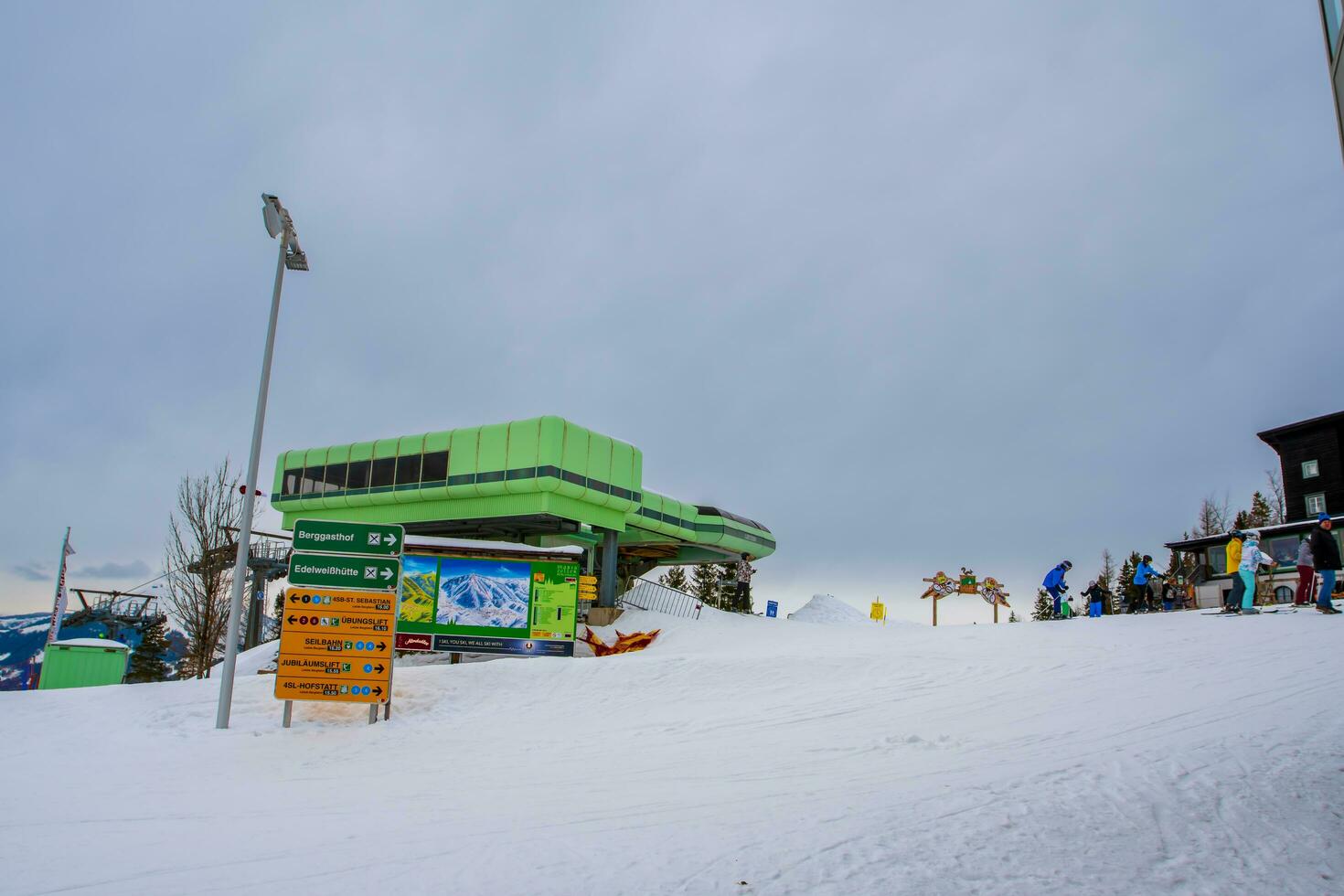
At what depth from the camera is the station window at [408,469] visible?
33.3 metres

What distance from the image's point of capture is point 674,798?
789 centimetres

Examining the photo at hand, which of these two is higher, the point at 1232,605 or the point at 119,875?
the point at 1232,605

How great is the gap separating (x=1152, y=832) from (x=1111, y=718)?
4.92 m

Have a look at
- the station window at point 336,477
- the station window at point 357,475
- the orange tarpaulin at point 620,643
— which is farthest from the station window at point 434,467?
the orange tarpaulin at point 620,643

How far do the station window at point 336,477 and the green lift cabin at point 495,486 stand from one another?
0.04 meters

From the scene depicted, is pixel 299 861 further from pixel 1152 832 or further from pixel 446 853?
pixel 1152 832

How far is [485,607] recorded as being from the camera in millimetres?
21891

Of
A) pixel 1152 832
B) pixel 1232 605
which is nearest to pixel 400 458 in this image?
pixel 1232 605

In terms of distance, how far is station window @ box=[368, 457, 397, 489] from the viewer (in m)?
34.1

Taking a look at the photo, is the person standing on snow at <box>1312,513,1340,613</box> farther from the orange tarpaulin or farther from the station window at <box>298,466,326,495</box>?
the station window at <box>298,466,326,495</box>

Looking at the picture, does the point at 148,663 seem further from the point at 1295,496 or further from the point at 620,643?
the point at 1295,496

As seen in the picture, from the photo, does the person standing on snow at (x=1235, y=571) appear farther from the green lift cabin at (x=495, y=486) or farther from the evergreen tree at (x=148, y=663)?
the evergreen tree at (x=148, y=663)

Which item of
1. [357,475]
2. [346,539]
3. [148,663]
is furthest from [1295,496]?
[148,663]

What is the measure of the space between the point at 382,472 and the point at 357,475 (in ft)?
4.79
